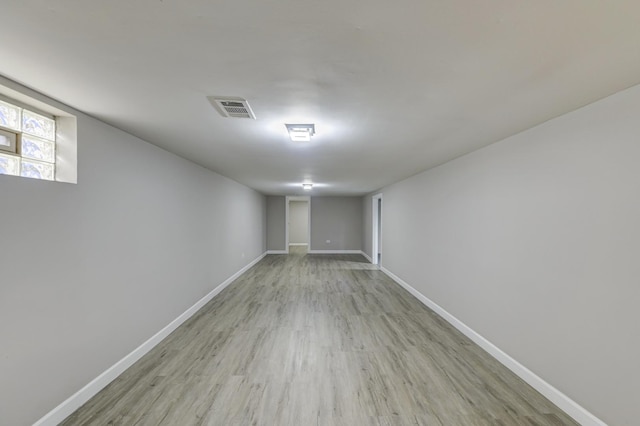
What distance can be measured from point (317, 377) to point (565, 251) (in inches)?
88.6

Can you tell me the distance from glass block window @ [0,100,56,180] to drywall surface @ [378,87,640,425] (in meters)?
3.81

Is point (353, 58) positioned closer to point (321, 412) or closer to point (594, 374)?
point (321, 412)

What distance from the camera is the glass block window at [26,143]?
172 centimetres

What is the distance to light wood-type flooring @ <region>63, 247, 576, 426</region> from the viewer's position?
6.57ft

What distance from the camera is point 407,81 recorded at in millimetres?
1562

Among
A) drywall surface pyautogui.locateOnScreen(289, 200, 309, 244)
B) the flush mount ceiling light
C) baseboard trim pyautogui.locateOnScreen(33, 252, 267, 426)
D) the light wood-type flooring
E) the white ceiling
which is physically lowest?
the light wood-type flooring

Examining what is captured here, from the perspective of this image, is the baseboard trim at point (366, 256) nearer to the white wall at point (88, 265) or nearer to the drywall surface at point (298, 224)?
the drywall surface at point (298, 224)

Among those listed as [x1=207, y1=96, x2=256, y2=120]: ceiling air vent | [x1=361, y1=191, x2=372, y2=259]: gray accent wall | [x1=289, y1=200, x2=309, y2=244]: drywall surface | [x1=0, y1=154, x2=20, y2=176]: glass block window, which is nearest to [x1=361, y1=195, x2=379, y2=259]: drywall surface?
[x1=361, y1=191, x2=372, y2=259]: gray accent wall

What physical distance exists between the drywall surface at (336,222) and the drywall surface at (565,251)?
6907 millimetres

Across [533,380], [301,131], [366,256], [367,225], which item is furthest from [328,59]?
[366,256]

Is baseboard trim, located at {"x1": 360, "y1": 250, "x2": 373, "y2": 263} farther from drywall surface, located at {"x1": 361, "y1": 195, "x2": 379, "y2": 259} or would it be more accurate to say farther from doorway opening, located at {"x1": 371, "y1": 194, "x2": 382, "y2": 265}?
doorway opening, located at {"x1": 371, "y1": 194, "x2": 382, "y2": 265}

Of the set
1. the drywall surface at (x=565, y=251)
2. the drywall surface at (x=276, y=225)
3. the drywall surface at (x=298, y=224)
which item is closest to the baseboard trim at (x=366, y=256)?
the drywall surface at (x=276, y=225)

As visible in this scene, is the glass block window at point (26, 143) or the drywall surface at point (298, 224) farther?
the drywall surface at point (298, 224)

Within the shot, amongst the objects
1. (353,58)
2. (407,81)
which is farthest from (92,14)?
(407,81)
